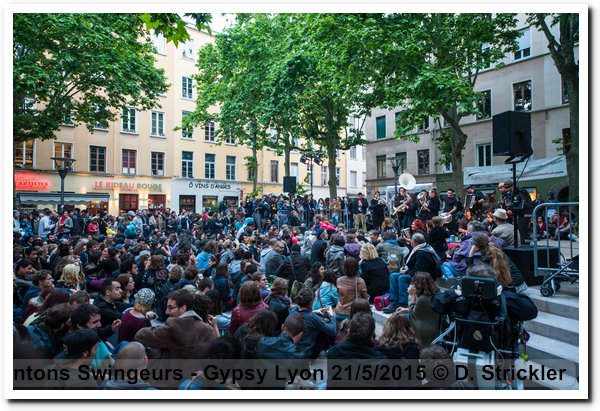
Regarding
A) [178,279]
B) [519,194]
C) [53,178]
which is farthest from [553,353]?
[53,178]

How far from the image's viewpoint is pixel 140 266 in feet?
29.2

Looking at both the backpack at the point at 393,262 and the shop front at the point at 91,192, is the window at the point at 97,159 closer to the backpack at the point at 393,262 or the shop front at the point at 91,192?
the shop front at the point at 91,192

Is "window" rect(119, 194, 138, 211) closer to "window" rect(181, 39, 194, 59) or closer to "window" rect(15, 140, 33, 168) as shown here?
"window" rect(15, 140, 33, 168)

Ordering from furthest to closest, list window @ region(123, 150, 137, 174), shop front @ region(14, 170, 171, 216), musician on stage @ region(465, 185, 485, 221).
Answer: window @ region(123, 150, 137, 174) → shop front @ region(14, 170, 171, 216) → musician on stage @ region(465, 185, 485, 221)

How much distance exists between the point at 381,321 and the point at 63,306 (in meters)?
4.86

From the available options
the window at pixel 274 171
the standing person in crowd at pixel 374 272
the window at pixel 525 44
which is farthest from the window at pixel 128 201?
the standing person in crowd at pixel 374 272

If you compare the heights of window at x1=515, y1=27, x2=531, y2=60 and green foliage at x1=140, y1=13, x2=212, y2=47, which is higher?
window at x1=515, y1=27, x2=531, y2=60

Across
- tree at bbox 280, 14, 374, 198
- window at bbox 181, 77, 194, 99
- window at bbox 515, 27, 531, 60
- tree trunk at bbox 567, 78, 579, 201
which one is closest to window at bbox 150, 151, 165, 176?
window at bbox 181, 77, 194, 99

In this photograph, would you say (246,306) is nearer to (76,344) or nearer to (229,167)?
(76,344)

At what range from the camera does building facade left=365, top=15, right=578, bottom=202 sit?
23719 mm

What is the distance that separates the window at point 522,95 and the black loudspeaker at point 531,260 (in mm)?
21451

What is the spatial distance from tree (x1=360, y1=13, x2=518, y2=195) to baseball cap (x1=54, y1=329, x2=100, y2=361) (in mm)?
14165

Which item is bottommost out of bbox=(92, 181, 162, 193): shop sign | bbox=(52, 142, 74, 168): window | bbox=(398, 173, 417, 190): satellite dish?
bbox=(398, 173, 417, 190): satellite dish
